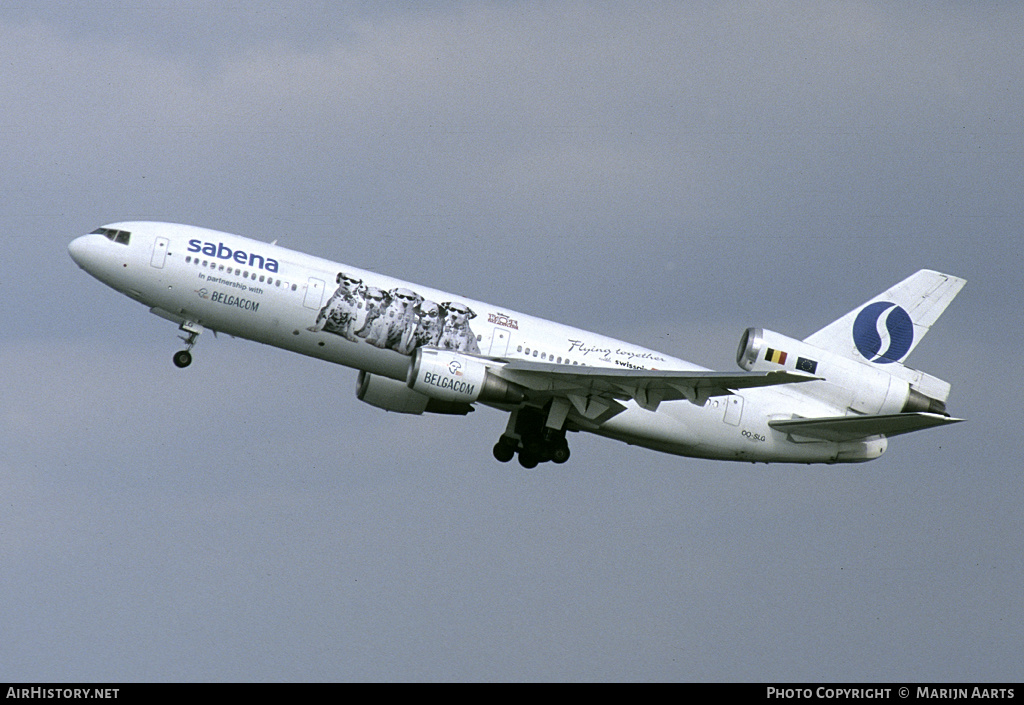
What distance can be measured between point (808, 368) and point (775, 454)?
136 inches

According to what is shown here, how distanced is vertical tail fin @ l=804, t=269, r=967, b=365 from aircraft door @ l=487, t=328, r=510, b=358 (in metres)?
13.1

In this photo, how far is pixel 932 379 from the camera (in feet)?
185

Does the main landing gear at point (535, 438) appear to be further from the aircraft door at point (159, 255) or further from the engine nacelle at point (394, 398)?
the aircraft door at point (159, 255)

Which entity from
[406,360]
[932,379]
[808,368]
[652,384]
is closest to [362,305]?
[406,360]

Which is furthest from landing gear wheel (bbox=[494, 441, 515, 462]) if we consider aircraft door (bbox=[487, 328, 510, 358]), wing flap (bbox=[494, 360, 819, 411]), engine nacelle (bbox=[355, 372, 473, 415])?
aircraft door (bbox=[487, 328, 510, 358])

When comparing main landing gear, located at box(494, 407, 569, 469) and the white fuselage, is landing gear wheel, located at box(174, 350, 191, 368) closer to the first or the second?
the white fuselage

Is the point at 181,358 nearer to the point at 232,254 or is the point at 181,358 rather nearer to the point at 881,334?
the point at 232,254

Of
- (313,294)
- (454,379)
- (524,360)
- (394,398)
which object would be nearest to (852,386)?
(524,360)

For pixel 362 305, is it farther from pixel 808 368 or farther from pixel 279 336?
pixel 808 368

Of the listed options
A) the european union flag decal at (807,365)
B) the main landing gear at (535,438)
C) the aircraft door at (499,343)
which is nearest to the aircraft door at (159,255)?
the aircraft door at (499,343)

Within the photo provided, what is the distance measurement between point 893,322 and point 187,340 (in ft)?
87.8

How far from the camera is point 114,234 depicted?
50219 mm
